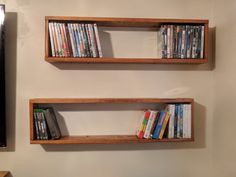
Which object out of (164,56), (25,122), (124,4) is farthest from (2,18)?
(164,56)

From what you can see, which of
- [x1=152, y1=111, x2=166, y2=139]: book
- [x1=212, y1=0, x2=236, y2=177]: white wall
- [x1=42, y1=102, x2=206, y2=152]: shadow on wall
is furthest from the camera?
[x1=42, y1=102, x2=206, y2=152]: shadow on wall

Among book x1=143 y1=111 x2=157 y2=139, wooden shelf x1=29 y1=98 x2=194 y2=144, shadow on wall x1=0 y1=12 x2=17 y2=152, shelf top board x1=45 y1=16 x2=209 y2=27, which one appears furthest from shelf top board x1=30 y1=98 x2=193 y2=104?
shelf top board x1=45 y1=16 x2=209 y2=27

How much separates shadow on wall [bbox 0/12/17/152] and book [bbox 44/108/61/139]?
310mm

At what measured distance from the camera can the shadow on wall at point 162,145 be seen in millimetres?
1979

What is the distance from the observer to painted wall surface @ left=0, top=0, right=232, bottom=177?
6.37 ft

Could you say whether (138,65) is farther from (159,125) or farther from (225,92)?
(225,92)

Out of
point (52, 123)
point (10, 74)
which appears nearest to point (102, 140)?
point (52, 123)

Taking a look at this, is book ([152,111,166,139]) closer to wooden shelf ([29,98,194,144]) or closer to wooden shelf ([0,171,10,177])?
wooden shelf ([29,98,194,144])

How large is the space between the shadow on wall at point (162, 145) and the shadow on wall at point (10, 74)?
280mm

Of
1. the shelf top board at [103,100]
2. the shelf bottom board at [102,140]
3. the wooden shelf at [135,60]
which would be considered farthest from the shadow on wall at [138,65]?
the shelf bottom board at [102,140]

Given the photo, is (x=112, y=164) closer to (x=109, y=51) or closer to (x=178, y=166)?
(x=178, y=166)

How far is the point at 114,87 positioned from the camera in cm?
201

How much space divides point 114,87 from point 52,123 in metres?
0.56

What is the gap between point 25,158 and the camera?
1957 mm
